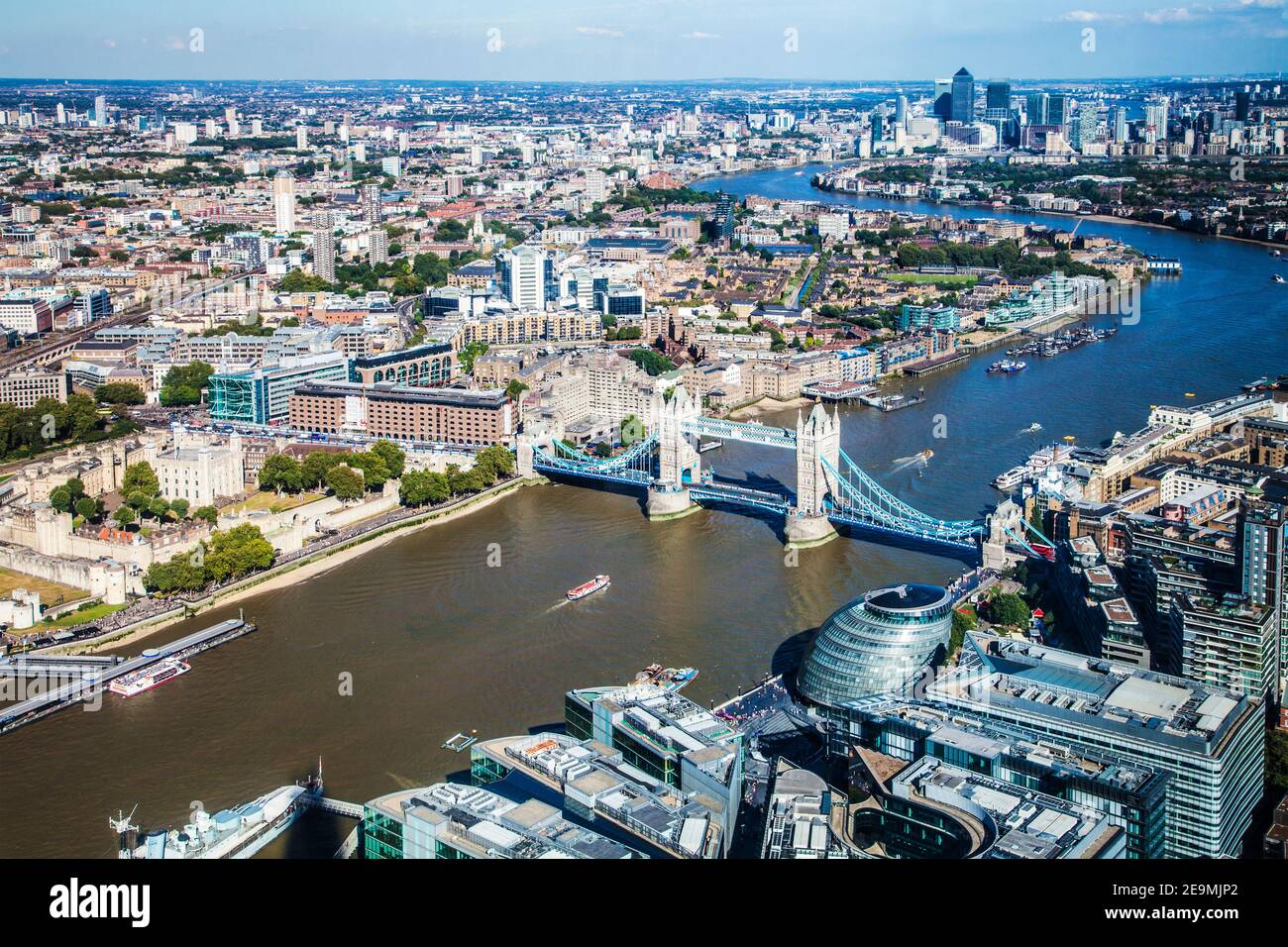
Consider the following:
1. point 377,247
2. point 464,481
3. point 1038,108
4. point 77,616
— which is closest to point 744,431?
point 464,481

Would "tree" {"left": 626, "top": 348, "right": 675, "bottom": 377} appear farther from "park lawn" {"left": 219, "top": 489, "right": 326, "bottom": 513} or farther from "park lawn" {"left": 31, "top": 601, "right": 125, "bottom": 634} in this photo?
"park lawn" {"left": 31, "top": 601, "right": 125, "bottom": 634}

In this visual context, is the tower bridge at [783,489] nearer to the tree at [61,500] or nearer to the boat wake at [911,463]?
the boat wake at [911,463]

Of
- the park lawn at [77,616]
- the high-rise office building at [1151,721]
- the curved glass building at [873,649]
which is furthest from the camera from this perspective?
the park lawn at [77,616]

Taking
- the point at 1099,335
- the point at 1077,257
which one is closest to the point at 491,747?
the point at 1099,335

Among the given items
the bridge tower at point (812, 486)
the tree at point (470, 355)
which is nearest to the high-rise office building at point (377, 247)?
the tree at point (470, 355)

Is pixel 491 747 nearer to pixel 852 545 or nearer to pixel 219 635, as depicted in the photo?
pixel 219 635

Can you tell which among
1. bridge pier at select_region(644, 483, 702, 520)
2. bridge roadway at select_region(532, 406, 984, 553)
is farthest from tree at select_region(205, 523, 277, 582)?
bridge roadway at select_region(532, 406, 984, 553)
